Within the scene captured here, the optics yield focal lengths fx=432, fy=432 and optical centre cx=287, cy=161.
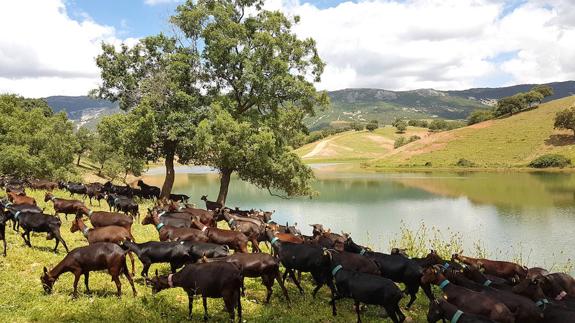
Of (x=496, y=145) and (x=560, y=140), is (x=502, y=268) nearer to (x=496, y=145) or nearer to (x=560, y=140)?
(x=560, y=140)

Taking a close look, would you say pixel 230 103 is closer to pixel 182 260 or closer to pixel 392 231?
pixel 392 231

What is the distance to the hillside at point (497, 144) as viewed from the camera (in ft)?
308

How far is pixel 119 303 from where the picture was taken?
34.8 ft

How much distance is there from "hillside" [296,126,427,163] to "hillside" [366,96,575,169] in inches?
964

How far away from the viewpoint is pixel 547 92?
435 feet

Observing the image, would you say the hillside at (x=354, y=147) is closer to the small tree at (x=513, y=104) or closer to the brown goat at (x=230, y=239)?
the small tree at (x=513, y=104)

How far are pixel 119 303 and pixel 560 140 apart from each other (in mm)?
105781

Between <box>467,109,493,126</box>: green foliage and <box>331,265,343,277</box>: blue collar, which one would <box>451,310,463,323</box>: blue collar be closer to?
<box>331,265,343,277</box>: blue collar

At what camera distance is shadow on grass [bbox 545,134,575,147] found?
92.9 meters

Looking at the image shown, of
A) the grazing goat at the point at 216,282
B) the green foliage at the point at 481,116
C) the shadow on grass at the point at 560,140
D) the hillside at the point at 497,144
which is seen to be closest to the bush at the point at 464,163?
the hillside at the point at 497,144

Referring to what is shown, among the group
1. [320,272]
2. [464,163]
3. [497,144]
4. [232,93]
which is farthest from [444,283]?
[497,144]

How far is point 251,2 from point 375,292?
985 inches

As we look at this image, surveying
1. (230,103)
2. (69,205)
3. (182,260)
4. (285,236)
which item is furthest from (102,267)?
(230,103)

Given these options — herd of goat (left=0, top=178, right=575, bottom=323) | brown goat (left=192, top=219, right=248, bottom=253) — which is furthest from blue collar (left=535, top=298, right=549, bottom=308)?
brown goat (left=192, top=219, right=248, bottom=253)
